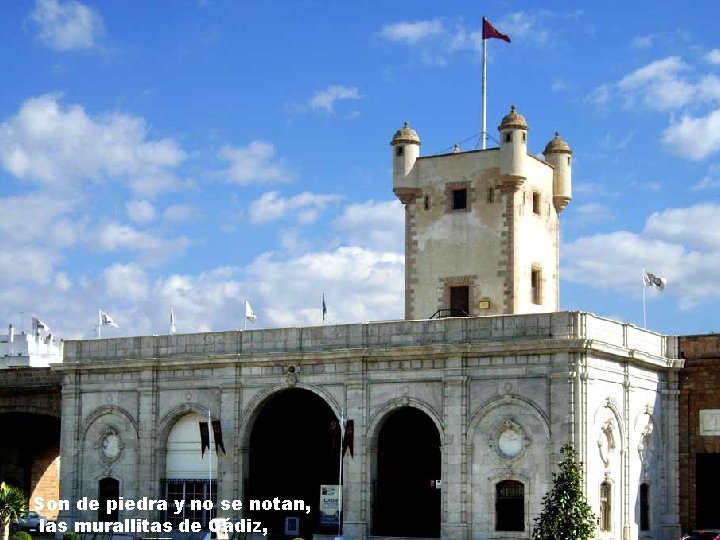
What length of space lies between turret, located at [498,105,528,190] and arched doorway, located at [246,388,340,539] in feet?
41.9

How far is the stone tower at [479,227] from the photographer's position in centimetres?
5916

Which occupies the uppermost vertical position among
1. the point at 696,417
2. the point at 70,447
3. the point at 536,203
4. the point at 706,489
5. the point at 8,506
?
the point at 536,203

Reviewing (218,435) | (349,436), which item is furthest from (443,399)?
(218,435)

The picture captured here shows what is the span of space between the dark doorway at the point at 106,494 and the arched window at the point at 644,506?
23.1 meters

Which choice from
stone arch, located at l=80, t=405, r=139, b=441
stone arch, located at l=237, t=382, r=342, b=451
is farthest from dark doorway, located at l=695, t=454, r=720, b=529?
stone arch, located at l=80, t=405, r=139, b=441

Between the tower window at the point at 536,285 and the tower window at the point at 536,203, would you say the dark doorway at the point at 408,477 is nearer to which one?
the tower window at the point at 536,285

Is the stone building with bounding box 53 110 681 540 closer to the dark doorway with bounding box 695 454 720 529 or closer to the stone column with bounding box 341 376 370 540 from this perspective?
the stone column with bounding box 341 376 370 540

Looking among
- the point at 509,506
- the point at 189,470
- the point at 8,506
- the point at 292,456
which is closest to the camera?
the point at 509,506

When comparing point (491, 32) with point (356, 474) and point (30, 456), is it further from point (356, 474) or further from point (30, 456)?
point (30, 456)

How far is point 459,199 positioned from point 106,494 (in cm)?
2084

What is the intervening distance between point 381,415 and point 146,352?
1265cm

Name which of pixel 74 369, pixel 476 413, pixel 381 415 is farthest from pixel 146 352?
pixel 476 413

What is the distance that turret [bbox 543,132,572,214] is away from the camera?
6309cm

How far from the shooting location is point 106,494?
6153 centimetres
